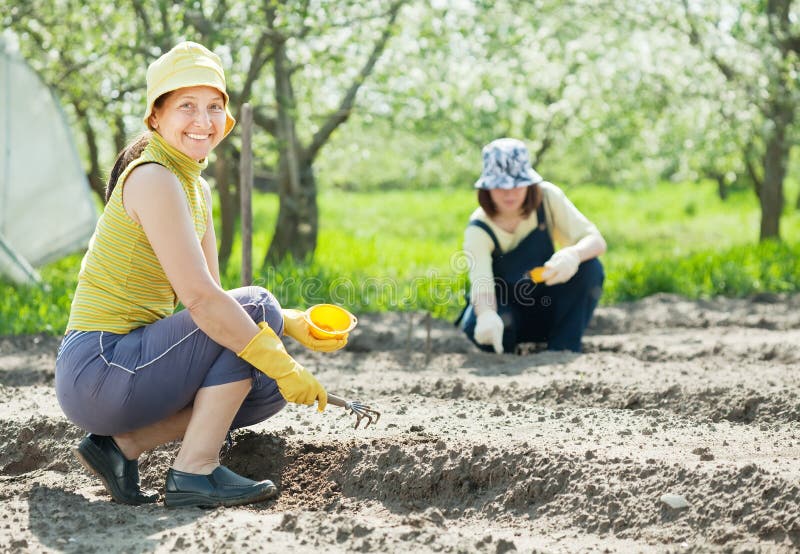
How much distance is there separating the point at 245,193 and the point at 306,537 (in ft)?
7.12

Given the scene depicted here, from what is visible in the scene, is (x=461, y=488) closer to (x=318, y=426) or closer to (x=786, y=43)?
(x=318, y=426)

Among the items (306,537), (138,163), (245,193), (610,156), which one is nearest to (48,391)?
(245,193)

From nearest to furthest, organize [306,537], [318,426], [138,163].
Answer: [306,537] → [138,163] → [318,426]

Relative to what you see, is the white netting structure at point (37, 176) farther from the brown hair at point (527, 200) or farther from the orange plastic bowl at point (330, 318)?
the orange plastic bowl at point (330, 318)

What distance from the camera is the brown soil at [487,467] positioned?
2.15m

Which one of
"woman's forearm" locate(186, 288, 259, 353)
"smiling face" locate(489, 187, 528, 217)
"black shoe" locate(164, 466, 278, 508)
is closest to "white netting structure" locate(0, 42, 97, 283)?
"smiling face" locate(489, 187, 528, 217)

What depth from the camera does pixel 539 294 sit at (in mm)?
4367

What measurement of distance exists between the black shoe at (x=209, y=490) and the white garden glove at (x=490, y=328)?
1.71 meters

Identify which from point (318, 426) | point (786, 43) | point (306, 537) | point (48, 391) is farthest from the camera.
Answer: point (786, 43)

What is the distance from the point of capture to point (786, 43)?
7676 mm

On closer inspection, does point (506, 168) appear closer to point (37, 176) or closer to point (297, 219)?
point (297, 219)

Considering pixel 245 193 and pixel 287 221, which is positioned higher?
pixel 245 193

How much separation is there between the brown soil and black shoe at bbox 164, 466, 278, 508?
0.14 feet

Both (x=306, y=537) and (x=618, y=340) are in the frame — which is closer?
(x=306, y=537)
